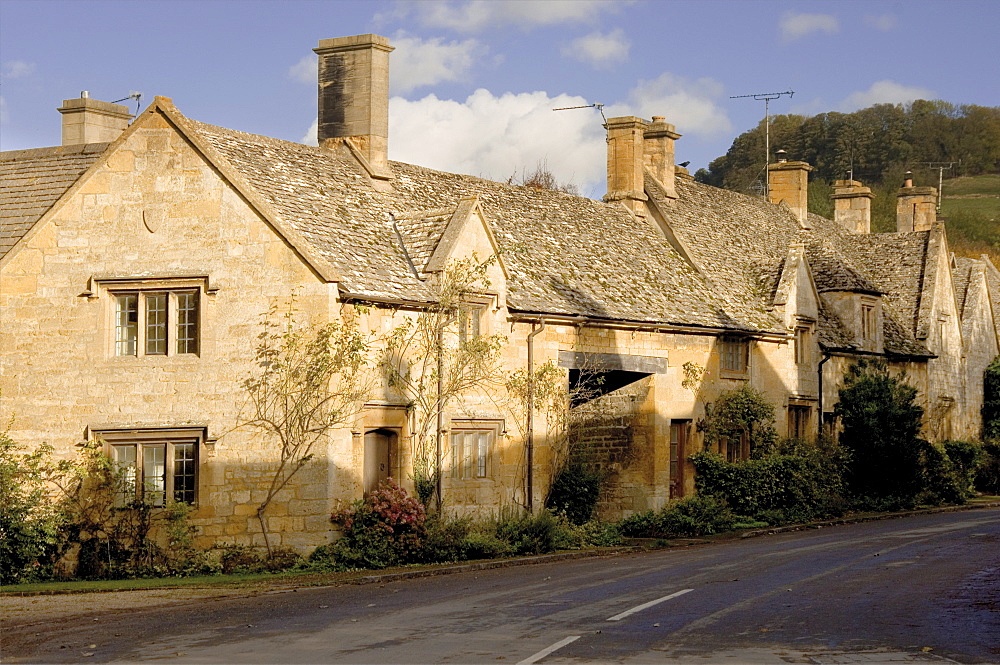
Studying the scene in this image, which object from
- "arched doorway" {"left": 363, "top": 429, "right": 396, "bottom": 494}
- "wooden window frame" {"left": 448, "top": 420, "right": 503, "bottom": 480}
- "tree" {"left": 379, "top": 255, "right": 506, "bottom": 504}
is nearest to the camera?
"arched doorway" {"left": 363, "top": 429, "right": 396, "bottom": 494}

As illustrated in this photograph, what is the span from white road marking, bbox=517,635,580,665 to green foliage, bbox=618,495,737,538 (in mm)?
15513

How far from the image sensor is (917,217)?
51.9m

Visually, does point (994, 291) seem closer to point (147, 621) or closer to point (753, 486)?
point (753, 486)

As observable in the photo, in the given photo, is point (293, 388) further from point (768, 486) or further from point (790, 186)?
point (790, 186)

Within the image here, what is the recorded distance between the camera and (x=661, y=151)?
128 ft

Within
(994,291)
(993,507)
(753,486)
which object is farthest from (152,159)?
(994,291)

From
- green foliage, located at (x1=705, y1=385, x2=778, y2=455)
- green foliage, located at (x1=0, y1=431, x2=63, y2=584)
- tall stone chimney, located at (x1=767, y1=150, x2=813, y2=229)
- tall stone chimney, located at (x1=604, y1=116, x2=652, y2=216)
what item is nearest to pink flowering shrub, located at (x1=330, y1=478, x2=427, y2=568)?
green foliage, located at (x1=0, y1=431, x2=63, y2=584)

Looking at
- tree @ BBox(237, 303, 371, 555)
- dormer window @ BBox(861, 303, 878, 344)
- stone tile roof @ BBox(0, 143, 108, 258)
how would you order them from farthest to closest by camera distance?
1. dormer window @ BBox(861, 303, 878, 344)
2. stone tile roof @ BBox(0, 143, 108, 258)
3. tree @ BBox(237, 303, 371, 555)

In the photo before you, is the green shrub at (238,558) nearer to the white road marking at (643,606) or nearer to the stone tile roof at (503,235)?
the stone tile roof at (503,235)

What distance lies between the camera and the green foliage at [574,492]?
27672 mm

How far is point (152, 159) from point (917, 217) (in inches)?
1441

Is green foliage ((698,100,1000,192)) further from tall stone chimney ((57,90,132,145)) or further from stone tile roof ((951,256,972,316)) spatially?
tall stone chimney ((57,90,132,145))

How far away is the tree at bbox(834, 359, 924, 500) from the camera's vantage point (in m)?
35.4

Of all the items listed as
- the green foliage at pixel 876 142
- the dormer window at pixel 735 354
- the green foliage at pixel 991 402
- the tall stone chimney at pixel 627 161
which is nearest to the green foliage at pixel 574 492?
the dormer window at pixel 735 354
